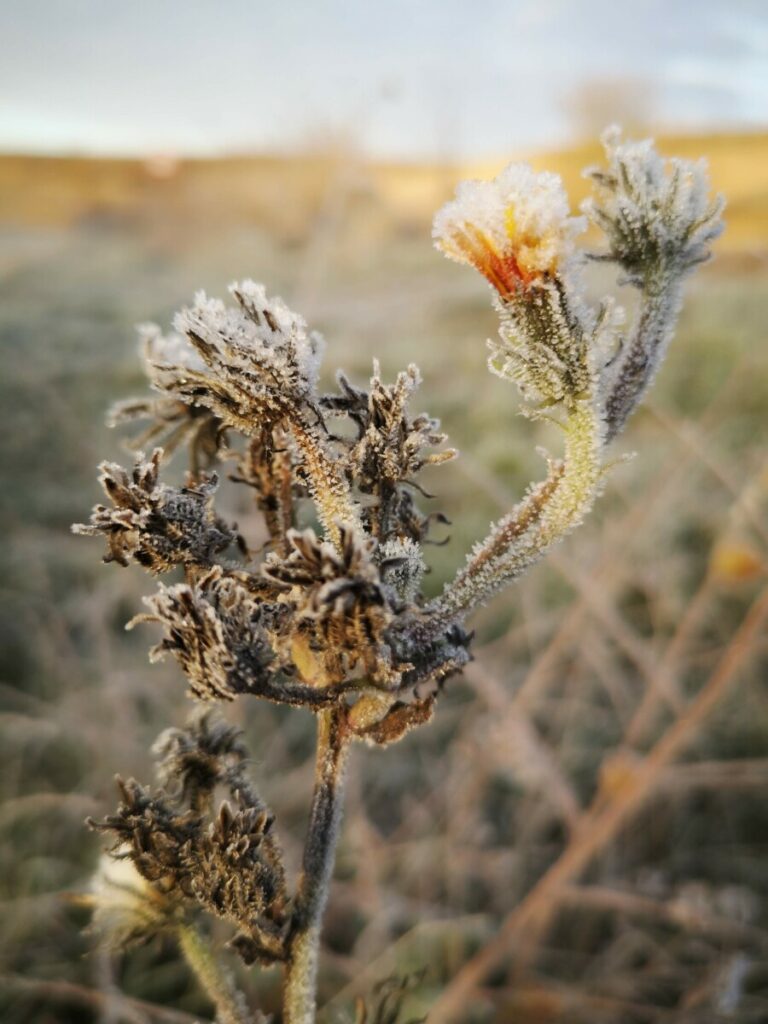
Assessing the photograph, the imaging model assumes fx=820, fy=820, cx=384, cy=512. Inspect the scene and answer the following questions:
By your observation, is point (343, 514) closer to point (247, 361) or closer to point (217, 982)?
point (247, 361)

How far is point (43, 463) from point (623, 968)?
4723mm

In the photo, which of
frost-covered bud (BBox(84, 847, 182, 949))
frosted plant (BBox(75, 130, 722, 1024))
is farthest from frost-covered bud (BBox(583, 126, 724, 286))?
frost-covered bud (BBox(84, 847, 182, 949))

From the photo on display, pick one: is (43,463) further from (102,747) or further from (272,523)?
(272,523)

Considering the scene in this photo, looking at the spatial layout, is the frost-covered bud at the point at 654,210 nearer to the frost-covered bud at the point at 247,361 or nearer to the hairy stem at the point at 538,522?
the hairy stem at the point at 538,522

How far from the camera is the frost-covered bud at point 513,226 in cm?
69

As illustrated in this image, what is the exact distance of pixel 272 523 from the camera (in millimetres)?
945

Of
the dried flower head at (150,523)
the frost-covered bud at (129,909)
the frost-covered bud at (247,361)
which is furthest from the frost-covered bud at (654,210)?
the frost-covered bud at (129,909)

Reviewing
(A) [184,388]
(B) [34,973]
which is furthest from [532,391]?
(B) [34,973]

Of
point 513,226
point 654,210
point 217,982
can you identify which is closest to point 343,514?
point 513,226

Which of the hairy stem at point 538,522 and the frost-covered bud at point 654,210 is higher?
the frost-covered bud at point 654,210

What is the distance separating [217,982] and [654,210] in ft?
3.00

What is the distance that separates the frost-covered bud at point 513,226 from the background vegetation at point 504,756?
13.1 inches

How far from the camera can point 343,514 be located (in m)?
0.77

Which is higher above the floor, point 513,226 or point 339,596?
point 513,226
